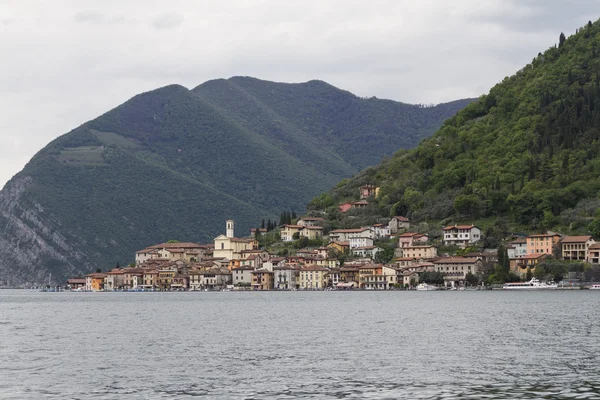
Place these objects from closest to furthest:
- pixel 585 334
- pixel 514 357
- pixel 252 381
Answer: pixel 252 381
pixel 514 357
pixel 585 334

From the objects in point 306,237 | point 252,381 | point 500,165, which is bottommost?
point 252,381

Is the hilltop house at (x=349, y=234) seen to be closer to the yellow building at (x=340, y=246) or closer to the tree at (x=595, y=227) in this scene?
the yellow building at (x=340, y=246)

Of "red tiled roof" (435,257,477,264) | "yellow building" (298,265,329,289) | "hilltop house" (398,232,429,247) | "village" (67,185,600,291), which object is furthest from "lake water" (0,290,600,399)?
"yellow building" (298,265,329,289)

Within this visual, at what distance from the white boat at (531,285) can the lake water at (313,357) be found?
62166 millimetres

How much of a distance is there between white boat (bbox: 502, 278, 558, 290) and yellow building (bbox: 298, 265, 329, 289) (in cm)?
4072

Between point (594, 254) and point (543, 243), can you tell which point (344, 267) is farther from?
point (594, 254)

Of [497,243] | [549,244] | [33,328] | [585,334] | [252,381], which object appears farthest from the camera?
[497,243]

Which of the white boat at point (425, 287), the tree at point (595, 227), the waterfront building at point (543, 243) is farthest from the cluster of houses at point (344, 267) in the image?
the tree at point (595, 227)

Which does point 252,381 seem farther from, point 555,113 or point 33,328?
point 555,113

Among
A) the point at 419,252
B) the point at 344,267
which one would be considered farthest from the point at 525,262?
the point at 344,267

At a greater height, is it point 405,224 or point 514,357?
point 405,224

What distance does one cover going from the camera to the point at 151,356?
171ft

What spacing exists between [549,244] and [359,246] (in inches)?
1728

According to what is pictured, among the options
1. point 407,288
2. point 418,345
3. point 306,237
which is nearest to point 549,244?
point 407,288
